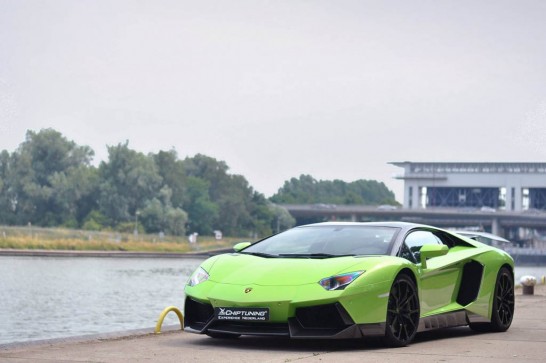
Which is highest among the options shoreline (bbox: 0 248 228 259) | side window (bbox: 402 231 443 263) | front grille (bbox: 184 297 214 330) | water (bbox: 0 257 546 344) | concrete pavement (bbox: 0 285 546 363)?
side window (bbox: 402 231 443 263)

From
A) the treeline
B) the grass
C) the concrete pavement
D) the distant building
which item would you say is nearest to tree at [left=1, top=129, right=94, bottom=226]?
the treeline

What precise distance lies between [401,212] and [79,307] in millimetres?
119819

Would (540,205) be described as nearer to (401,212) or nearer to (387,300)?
(401,212)

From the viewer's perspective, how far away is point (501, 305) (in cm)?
1227

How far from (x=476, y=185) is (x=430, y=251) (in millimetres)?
181131

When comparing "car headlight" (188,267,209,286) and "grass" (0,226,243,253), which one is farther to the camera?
"grass" (0,226,243,253)

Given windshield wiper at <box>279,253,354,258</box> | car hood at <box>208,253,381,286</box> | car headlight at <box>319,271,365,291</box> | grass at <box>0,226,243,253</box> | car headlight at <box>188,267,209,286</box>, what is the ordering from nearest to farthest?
1. car headlight at <box>319,271,365,291</box>
2. car hood at <box>208,253,381,286</box>
3. car headlight at <box>188,267,209,286</box>
4. windshield wiper at <box>279,253,354,258</box>
5. grass at <box>0,226,243,253</box>

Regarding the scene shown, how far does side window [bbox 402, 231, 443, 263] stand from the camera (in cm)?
1081

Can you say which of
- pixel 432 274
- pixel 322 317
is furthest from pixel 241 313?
pixel 432 274

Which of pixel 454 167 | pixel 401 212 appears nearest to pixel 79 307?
pixel 401 212

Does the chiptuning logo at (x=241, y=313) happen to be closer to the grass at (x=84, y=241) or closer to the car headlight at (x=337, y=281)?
the car headlight at (x=337, y=281)

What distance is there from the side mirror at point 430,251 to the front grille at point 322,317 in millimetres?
1478

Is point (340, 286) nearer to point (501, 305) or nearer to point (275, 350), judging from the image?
point (275, 350)

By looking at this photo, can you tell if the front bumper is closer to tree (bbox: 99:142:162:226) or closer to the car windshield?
the car windshield
